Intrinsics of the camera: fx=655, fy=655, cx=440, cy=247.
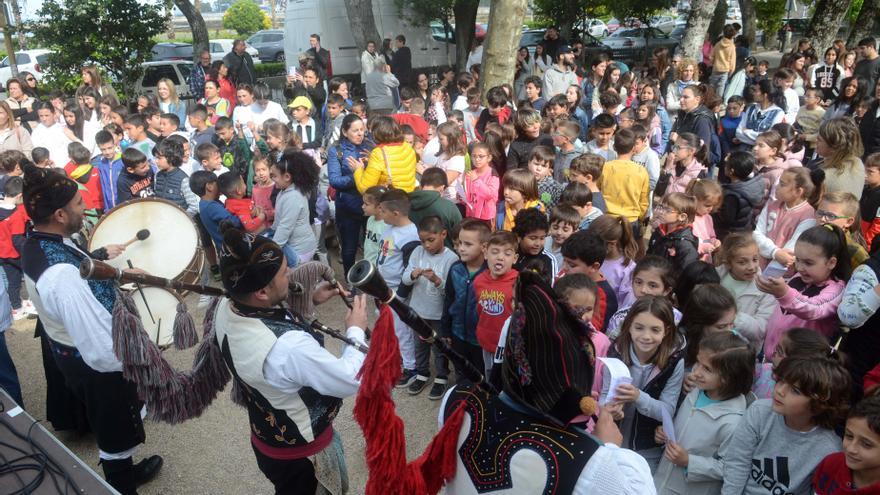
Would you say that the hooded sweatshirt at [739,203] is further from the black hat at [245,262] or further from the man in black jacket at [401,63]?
the man in black jacket at [401,63]

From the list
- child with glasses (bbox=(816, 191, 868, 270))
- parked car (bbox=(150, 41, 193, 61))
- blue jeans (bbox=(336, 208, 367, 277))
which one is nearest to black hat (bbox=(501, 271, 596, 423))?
child with glasses (bbox=(816, 191, 868, 270))

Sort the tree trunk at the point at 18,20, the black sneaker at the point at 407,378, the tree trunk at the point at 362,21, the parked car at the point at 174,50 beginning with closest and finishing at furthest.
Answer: the black sneaker at the point at 407,378, the tree trunk at the point at 362,21, the tree trunk at the point at 18,20, the parked car at the point at 174,50

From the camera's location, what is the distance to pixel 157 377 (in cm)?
318

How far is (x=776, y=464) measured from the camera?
8.29 ft

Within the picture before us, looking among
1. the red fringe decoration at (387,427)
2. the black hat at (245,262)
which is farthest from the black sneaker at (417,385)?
the red fringe decoration at (387,427)

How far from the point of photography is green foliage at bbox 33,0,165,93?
1448 centimetres

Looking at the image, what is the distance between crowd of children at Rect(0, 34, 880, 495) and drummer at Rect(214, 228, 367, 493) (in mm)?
362

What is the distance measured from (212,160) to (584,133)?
4689mm

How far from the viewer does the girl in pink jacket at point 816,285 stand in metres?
3.32

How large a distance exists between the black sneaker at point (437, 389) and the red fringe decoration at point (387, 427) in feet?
9.64

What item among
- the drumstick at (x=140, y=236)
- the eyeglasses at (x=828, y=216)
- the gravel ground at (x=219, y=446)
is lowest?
the gravel ground at (x=219, y=446)

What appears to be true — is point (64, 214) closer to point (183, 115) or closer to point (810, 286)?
point (810, 286)

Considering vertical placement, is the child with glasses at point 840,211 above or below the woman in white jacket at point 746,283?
above

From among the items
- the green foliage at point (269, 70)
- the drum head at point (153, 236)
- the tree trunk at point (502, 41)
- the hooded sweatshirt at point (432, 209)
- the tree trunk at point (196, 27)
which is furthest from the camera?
the green foliage at point (269, 70)
